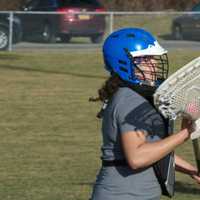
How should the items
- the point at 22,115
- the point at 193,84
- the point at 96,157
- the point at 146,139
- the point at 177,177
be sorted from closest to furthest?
1. the point at 193,84
2. the point at 146,139
3. the point at 177,177
4. the point at 96,157
5. the point at 22,115

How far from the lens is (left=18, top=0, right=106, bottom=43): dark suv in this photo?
1101 inches

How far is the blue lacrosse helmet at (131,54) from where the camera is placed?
4.63 metres

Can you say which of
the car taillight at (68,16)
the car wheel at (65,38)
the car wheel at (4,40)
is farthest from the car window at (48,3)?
the car wheel at (4,40)

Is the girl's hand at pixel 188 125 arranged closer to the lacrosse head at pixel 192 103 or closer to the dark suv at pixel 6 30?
the lacrosse head at pixel 192 103

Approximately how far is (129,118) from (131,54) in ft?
1.06

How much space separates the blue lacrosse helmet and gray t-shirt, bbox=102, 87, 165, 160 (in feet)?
0.30

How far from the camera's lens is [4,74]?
21.6 metres

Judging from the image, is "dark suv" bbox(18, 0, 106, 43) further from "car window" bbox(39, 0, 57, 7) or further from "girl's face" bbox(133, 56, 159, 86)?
"girl's face" bbox(133, 56, 159, 86)

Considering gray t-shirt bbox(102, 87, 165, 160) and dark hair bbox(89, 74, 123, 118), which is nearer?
gray t-shirt bbox(102, 87, 165, 160)

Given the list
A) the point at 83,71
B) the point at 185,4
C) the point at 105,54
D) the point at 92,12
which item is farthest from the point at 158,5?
the point at 105,54

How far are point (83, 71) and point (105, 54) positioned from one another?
18.1 meters

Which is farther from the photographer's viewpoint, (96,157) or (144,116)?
(96,157)

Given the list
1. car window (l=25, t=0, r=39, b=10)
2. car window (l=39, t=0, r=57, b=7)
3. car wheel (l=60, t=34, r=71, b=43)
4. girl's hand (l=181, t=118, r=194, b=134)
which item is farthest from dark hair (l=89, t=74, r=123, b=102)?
car window (l=25, t=0, r=39, b=10)

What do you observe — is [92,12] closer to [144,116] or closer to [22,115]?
[22,115]
